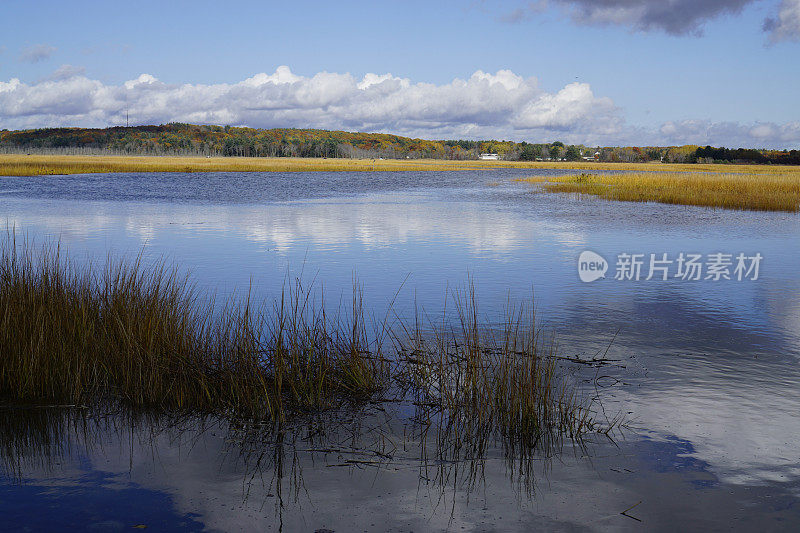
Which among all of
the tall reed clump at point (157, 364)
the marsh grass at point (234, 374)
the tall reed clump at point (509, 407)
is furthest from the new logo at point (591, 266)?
the tall reed clump at point (157, 364)

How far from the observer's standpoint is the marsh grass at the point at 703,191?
28922mm

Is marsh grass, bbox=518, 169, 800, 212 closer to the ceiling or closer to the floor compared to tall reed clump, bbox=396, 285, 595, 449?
closer to the ceiling

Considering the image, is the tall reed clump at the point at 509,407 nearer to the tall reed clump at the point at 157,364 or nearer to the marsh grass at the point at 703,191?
the tall reed clump at the point at 157,364

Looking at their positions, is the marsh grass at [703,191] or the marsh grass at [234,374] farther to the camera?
the marsh grass at [703,191]

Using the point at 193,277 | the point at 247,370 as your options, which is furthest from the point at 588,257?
the point at 247,370

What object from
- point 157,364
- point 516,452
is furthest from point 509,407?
point 157,364

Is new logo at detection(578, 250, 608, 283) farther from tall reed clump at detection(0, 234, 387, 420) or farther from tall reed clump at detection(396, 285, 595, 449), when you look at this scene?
tall reed clump at detection(0, 234, 387, 420)

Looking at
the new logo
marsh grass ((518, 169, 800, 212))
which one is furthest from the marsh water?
marsh grass ((518, 169, 800, 212))

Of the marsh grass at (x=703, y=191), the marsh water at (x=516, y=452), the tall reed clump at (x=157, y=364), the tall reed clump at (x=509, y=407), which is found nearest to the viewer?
the marsh water at (x=516, y=452)

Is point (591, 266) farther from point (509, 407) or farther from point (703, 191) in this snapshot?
point (703, 191)

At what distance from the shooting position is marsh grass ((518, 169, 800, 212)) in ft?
94.9

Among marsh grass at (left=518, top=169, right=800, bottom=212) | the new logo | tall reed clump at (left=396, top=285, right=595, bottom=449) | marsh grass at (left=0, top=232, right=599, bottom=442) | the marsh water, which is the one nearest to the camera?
the marsh water

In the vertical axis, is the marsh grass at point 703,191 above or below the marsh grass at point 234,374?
above

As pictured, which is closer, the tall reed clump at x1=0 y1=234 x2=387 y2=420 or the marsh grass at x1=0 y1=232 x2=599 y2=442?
the marsh grass at x1=0 y1=232 x2=599 y2=442
